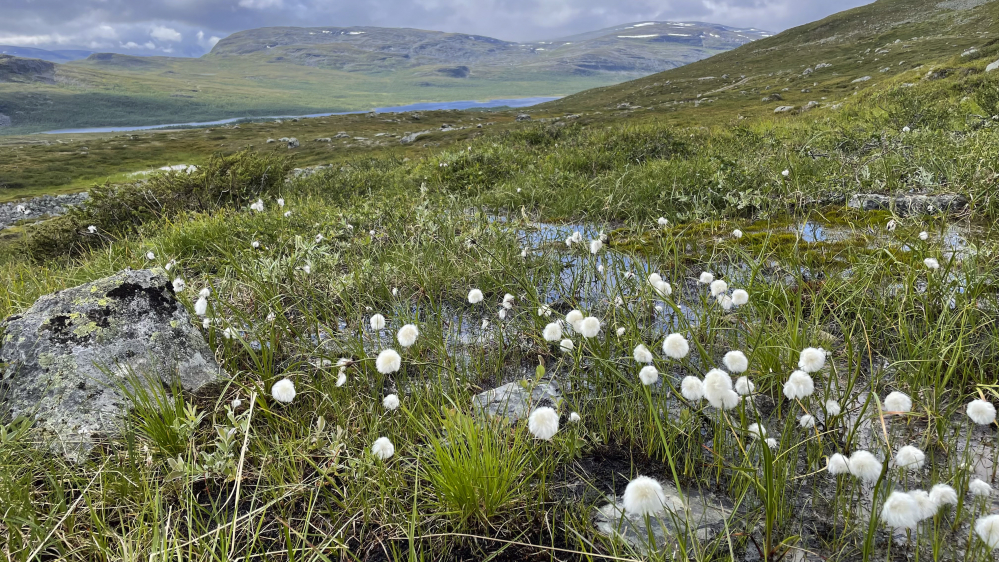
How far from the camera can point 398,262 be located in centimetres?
492

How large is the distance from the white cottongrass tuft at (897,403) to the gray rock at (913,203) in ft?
12.4

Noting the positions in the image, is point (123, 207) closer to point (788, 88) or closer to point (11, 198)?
point (11, 198)

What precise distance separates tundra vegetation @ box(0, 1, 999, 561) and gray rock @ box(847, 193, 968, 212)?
0.50ft

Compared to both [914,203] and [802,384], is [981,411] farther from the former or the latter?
[914,203]

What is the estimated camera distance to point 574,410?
271 cm

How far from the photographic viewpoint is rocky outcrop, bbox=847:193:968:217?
4849 mm

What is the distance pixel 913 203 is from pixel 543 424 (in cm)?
558

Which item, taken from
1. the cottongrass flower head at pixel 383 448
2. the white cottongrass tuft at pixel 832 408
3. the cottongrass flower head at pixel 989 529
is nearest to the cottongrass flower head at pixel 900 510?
the cottongrass flower head at pixel 989 529

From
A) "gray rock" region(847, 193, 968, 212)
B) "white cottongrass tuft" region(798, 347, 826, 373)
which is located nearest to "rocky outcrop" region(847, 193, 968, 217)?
"gray rock" region(847, 193, 968, 212)

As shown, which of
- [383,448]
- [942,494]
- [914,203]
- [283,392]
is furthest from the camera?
[914,203]

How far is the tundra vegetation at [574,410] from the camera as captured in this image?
6.48 feet

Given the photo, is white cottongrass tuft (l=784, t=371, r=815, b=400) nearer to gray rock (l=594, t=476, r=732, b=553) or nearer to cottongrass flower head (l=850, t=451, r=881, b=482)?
cottongrass flower head (l=850, t=451, r=881, b=482)

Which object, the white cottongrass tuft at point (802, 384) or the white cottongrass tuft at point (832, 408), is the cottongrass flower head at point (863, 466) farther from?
the white cottongrass tuft at point (832, 408)

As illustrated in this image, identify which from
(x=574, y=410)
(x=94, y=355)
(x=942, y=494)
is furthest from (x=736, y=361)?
(x=94, y=355)
